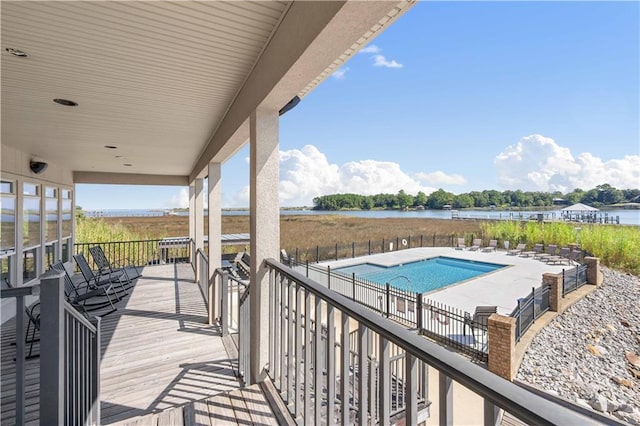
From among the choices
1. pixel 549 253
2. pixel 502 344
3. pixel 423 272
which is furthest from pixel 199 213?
pixel 549 253

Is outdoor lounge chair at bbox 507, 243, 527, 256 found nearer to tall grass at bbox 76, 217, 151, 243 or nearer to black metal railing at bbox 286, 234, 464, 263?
black metal railing at bbox 286, 234, 464, 263

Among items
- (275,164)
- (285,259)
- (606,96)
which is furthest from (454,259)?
Result: (275,164)

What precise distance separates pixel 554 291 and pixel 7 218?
37.1 feet

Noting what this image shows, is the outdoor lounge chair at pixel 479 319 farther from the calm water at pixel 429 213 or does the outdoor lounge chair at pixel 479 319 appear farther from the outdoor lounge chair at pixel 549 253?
the outdoor lounge chair at pixel 549 253

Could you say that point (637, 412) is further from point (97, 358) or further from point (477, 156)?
point (477, 156)

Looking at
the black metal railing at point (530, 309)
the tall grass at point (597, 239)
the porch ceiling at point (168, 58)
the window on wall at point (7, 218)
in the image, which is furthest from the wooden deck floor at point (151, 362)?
the tall grass at point (597, 239)

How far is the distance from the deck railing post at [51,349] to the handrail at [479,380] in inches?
52.6

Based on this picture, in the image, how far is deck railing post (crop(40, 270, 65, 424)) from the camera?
1.33 meters

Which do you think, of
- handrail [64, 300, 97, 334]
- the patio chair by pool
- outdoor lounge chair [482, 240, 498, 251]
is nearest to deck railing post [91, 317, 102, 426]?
handrail [64, 300, 97, 334]

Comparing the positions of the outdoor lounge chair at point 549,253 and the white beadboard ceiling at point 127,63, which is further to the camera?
the outdoor lounge chair at point 549,253

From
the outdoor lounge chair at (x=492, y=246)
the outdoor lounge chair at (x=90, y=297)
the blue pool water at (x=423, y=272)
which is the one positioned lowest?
the blue pool water at (x=423, y=272)

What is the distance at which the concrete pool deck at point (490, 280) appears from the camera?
869 centimetres

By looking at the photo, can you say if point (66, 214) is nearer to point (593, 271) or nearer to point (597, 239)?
point (593, 271)

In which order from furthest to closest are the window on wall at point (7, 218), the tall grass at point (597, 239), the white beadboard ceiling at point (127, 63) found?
1. the tall grass at point (597, 239)
2. the window on wall at point (7, 218)
3. the white beadboard ceiling at point (127, 63)
